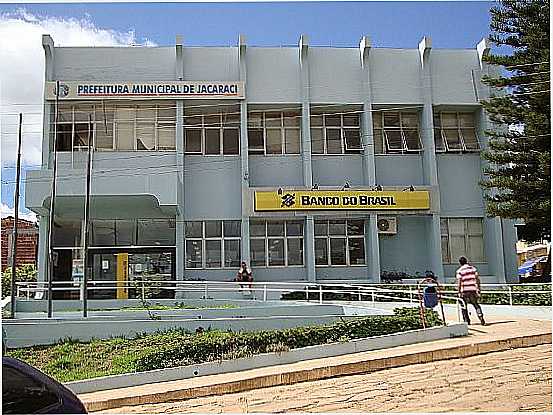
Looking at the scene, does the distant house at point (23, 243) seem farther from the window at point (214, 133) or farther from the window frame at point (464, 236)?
the window frame at point (464, 236)

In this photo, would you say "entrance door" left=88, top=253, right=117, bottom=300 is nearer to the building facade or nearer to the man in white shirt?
the building facade

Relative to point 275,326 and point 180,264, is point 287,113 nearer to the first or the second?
point 180,264

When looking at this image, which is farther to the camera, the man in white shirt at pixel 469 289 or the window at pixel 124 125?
the window at pixel 124 125

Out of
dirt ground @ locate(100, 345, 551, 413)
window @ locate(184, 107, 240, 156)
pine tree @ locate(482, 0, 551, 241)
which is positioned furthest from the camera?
window @ locate(184, 107, 240, 156)

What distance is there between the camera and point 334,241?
9.73 m

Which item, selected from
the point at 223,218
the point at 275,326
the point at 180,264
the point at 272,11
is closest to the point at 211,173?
the point at 223,218

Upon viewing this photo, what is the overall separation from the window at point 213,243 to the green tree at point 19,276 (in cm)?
225

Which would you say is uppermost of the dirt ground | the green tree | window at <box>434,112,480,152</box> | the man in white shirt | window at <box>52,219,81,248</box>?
window at <box>434,112,480,152</box>

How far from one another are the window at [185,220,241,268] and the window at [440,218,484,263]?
9.86 ft

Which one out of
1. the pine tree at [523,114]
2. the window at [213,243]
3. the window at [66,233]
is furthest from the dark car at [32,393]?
the window at [213,243]

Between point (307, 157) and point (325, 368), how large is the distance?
5.83 metres

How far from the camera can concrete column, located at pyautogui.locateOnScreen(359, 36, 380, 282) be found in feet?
31.0

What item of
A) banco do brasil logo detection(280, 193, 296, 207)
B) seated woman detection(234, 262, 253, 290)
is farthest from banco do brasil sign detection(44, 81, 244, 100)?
seated woman detection(234, 262, 253, 290)

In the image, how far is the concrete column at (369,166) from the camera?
372 inches
